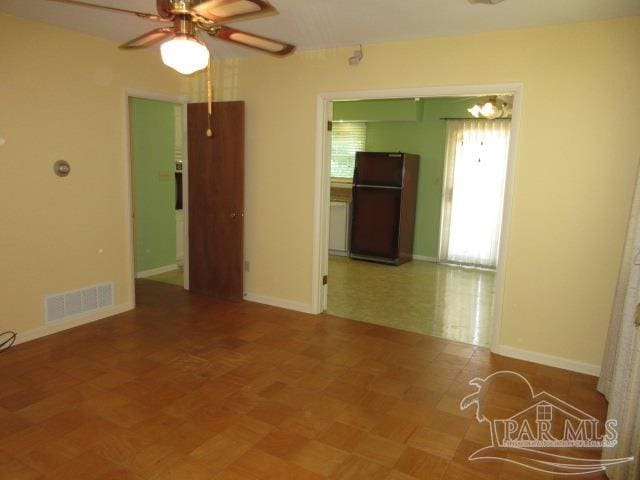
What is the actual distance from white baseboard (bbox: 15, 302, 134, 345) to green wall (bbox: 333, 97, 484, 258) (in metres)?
4.30

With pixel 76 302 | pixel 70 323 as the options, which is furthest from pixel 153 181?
pixel 70 323

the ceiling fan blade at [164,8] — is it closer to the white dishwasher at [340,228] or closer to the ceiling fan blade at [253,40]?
the ceiling fan blade at [253,40]

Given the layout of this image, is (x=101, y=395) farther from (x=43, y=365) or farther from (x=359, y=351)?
(x=359, y=351)

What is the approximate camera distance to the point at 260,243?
4617 millimetres

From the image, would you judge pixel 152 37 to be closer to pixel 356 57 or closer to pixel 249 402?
pixel 356 57

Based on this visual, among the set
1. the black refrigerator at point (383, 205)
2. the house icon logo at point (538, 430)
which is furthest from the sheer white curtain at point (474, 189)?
the house icon logo at point (538, 430)

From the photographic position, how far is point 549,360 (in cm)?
340

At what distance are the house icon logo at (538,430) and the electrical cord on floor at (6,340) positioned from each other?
3.29 metres

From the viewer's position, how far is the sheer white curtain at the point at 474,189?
6.30 meters

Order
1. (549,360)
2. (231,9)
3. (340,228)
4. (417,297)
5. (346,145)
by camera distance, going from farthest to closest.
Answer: (346,145) → (340,228) → (417,297) → (549,360) → (231,9)

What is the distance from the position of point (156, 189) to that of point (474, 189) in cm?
430

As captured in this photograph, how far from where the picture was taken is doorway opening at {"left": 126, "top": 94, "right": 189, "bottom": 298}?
5.33 metres

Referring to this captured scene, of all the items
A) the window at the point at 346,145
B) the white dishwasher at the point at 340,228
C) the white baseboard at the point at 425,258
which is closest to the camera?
the white baseboard at the point at 425,258

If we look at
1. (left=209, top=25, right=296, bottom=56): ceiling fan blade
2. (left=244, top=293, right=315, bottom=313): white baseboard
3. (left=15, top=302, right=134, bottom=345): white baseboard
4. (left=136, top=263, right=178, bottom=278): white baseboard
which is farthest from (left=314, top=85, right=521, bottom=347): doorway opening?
(left=209, top=25, right=296, bottom=56): ceiling fan blade
